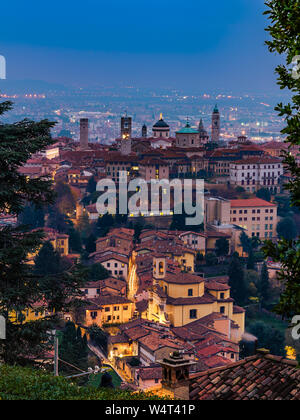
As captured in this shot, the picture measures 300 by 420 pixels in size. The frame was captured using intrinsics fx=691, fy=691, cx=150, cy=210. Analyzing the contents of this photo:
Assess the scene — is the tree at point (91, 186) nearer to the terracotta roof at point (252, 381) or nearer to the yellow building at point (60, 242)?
the yellow building at point (60, 242)

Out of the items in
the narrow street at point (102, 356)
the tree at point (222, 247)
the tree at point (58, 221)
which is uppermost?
the tree at point (58, 221)

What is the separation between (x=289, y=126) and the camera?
4062 millimetres

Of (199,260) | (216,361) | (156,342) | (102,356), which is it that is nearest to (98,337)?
(102,356)

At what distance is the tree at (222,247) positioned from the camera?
31.6 m

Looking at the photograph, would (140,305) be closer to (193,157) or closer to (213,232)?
(213,232)

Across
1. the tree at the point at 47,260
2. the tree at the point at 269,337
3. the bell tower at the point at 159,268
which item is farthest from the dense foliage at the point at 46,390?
the tree at the point at 47,260

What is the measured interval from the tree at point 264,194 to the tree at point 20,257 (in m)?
35.4

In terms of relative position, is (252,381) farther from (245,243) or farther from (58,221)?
(58,221)

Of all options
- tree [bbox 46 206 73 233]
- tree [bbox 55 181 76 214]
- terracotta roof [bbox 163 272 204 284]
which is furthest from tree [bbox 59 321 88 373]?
tree [bbox 55 181 76 214]

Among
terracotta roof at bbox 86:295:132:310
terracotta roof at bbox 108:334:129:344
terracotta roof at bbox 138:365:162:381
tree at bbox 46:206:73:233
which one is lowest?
terracotta roof at bbox 108:334:129:344

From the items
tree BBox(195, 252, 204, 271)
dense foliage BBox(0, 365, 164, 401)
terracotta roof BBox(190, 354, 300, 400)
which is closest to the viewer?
dense foliage BBox(0, 365, 164, 401)

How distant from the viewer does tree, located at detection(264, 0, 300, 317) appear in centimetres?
391

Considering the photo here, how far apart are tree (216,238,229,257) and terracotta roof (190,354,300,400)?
84.9ft

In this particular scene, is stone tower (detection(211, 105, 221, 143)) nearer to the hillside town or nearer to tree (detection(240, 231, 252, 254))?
the hillside town
